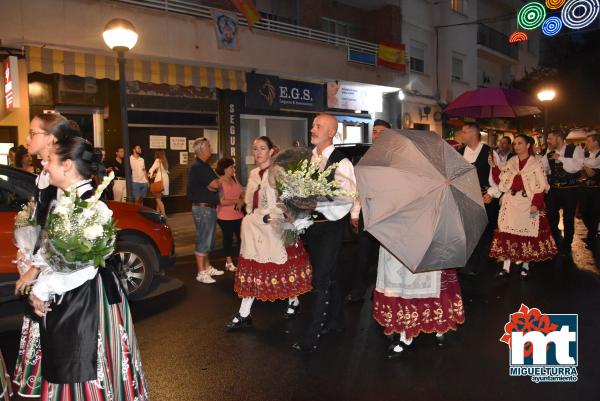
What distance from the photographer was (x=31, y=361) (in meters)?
3.04

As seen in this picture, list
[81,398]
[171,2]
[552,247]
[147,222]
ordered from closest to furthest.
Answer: [81,398]
[147,222]
[552,247]
[171,2]

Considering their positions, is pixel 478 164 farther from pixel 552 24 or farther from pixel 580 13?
pixel 552 24

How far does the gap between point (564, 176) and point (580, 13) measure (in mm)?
6400

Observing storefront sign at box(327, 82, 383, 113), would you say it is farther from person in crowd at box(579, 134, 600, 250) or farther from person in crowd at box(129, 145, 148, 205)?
person in crowd at box(579, 134, 600, 250)

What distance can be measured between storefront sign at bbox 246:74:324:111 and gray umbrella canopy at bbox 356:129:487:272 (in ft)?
38.9

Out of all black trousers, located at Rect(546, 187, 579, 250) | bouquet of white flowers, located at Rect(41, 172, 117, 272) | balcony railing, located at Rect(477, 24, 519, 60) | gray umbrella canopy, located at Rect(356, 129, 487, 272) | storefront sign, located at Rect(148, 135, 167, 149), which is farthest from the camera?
balcony railing, located at Rect(477, 24, 519, 60)

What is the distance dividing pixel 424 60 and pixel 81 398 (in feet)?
72.3

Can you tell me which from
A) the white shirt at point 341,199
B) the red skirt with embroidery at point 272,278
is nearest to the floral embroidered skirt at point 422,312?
the white shirt at point 341,199

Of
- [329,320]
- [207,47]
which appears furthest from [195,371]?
[207,47]

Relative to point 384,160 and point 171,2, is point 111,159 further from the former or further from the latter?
point 384,160

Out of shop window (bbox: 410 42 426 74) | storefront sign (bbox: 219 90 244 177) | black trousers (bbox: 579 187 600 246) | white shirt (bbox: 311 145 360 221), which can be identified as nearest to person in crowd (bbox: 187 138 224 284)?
white shirt (bbox: 311 145 360 221)

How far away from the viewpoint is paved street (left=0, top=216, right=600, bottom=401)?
380 cm

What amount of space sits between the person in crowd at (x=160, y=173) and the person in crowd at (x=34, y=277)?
381 inches

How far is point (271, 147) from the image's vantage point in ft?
17.3
